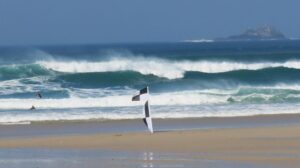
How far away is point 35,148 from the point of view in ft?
45.2

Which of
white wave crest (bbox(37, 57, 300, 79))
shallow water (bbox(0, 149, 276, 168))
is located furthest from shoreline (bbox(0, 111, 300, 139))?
white wave crest (bbox(37, 57, 300, 79))

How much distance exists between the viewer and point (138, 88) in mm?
30672

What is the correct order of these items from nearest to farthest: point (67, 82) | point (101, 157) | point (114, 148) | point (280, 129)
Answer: point (101, 157) → point (114, 148) → point (280, 129) → point (67, 82)

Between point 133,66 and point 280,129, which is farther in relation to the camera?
point 133,66

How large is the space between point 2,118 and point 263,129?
21.6ft

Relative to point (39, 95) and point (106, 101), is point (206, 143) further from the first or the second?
point (39, 95)

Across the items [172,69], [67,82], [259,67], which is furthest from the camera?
[259,67]

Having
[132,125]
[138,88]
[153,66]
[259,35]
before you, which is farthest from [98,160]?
[259,35]

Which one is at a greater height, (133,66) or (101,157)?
(133,66)

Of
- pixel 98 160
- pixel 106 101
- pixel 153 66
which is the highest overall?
pixel 153 66

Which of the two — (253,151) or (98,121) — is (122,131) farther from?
(253,151)

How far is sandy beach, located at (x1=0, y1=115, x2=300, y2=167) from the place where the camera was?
40.0ft

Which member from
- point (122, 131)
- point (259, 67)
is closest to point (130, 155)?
point (122, 131)

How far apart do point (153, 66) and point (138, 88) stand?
8372 millimetres
